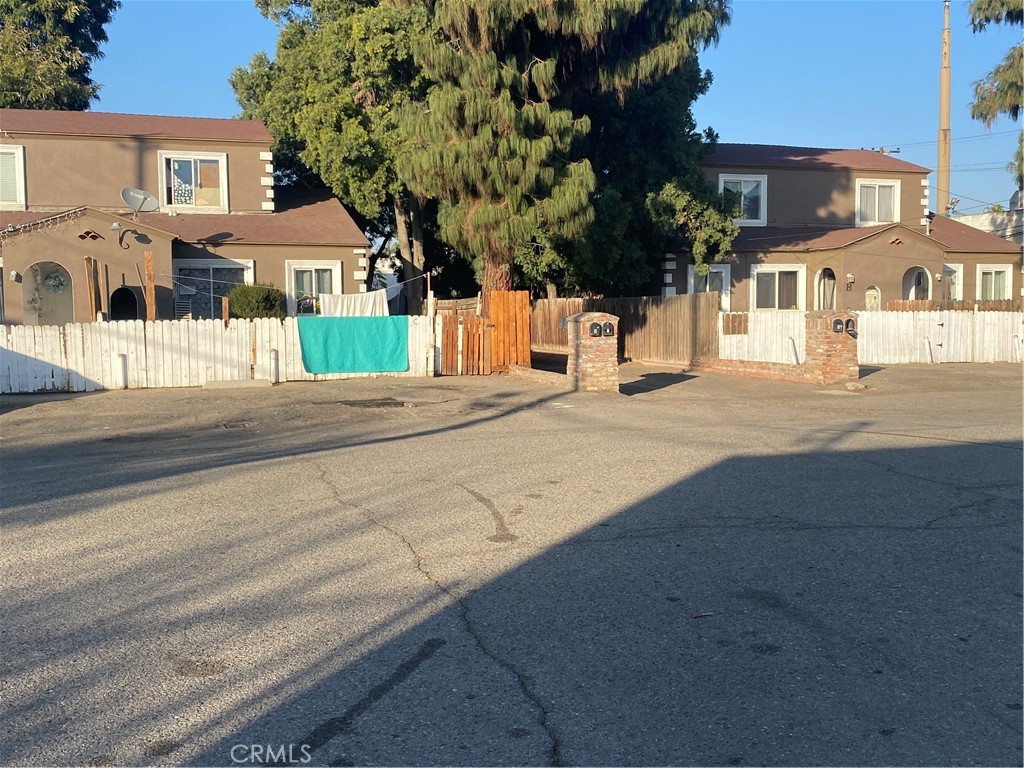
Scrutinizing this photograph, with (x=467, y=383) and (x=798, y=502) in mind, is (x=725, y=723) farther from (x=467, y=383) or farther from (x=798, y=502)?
(x=467, y=383)

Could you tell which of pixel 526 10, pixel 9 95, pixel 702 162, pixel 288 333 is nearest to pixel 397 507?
pixel 288 333

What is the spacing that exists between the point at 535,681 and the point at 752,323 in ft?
71.5

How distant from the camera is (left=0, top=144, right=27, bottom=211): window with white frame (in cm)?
2848

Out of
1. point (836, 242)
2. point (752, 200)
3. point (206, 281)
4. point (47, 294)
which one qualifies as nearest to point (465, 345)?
point (206, 281)

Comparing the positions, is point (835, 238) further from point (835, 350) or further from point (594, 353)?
point (594, 353)

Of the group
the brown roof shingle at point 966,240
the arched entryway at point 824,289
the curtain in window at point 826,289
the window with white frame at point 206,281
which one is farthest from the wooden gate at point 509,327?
the brown roof shingle at point 966,240

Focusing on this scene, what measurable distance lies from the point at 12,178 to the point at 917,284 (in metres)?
29.6

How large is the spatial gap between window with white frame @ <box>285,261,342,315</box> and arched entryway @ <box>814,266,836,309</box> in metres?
16.0

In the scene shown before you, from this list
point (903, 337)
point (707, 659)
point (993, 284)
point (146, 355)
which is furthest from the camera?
point (993, 284)

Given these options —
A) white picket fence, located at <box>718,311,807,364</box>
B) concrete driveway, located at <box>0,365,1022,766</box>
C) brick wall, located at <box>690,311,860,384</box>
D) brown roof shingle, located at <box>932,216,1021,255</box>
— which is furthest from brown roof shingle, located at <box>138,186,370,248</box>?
brown roof shingle, located at <box>932,216,1021,255</box>

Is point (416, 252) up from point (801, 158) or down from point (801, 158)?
down

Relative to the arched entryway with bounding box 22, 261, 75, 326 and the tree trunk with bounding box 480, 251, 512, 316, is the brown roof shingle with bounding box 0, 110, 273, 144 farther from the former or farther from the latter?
the tree trunk with bounding box 480, 251, 512, 316

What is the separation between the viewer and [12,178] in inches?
1125

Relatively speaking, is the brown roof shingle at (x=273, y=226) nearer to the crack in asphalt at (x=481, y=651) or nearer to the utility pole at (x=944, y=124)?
the crack in asphalt at (x=481, y=651)
